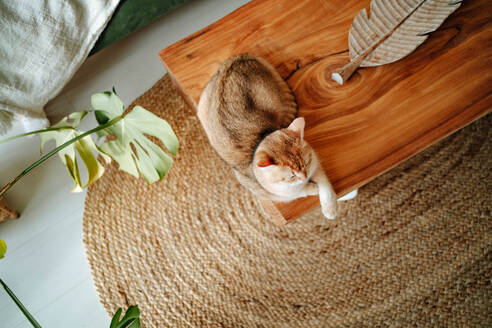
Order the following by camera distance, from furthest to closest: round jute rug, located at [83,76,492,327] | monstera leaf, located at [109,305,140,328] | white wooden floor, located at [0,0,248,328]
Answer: white wooden floor, located at [0,0,248,328], round jute rug, located at [83,76,492,327], monstera leaf, located at [109,305,140,328]

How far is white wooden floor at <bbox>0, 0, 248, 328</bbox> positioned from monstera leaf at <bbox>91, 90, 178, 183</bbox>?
25.1 inches

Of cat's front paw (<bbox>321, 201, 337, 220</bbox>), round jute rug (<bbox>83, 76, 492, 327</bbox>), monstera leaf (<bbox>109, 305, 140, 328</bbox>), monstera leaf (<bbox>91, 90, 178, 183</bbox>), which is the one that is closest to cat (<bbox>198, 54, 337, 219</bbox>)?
cat's front paw (<bbox>321, 201, 337, 220</bbox>)

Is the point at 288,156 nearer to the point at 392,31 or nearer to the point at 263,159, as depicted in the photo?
the point at 263,159

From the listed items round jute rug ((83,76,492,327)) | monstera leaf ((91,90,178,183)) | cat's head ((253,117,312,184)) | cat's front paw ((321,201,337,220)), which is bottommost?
round jute rug ((83,76,492,327))

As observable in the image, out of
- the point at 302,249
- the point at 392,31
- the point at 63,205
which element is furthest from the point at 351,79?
the point at 63,205

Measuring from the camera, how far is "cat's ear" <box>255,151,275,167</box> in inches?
27.8

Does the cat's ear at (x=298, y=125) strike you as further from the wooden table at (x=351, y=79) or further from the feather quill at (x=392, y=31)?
the feather quill at (x=392, y=31)

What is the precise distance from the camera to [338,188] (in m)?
0.85

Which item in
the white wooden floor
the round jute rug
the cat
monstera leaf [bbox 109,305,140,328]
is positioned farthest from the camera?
the white wooden floor

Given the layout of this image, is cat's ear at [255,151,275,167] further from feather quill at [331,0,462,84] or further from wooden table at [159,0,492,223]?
feather quill at [331,0,462,84]

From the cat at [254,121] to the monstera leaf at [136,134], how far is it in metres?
0.19

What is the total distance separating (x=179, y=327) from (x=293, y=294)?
0.42m

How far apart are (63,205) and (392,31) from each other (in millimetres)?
1368

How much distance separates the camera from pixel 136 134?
75 centimetres
